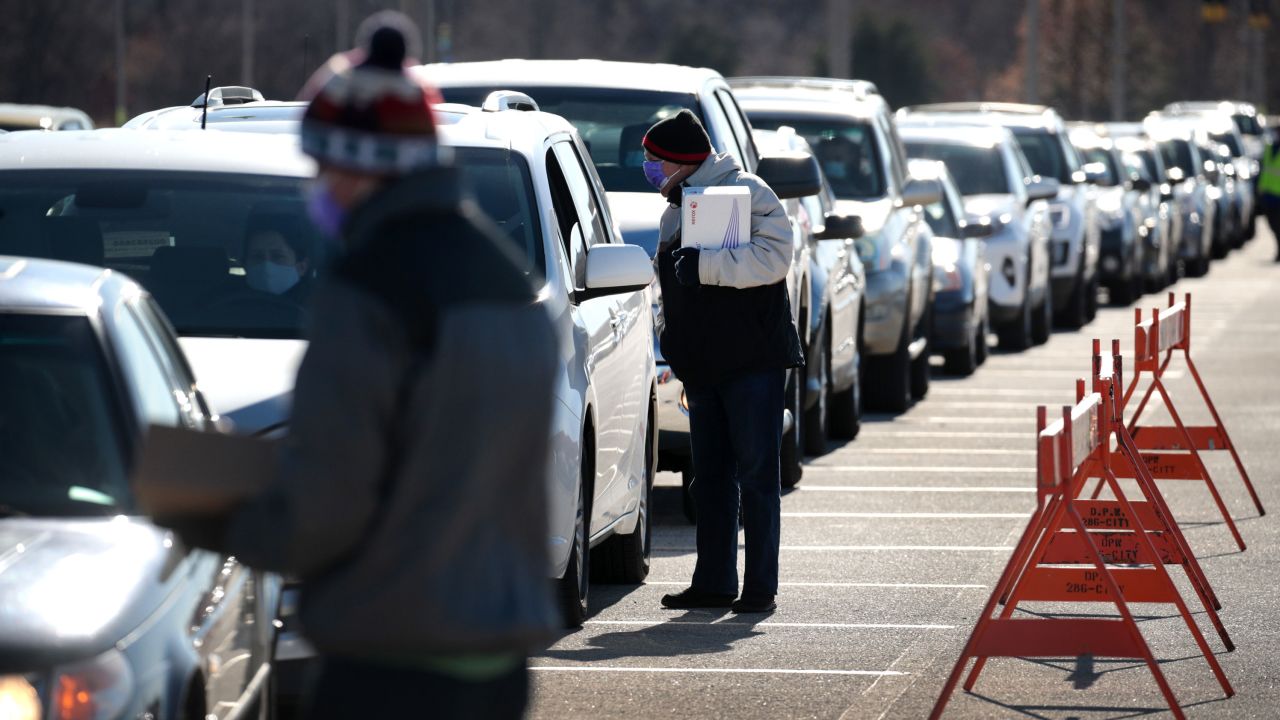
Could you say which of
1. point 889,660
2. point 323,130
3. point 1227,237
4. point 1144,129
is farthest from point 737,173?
Answer: point 1227,237

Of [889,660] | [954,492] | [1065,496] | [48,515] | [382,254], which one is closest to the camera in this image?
[382,254]

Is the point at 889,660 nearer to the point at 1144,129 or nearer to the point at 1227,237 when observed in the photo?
the point at 1144,129

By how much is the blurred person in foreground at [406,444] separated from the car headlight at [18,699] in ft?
2.40

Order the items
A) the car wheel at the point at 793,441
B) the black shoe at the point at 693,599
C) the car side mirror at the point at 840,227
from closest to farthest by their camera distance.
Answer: the black shoe at the point at 693,599 → the car wheel at the point at 793,441 → the car side mirror at the point at 840,227

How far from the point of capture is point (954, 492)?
519 inches

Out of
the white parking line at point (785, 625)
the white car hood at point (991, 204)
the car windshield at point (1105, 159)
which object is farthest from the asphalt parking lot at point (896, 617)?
the car windshield at point (1105, 159)

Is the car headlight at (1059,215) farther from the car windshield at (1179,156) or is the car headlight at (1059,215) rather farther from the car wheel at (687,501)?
the car windshield at (1179,156)

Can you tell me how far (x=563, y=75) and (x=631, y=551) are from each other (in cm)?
302

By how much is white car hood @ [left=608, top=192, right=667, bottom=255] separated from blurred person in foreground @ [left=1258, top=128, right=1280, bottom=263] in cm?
2574

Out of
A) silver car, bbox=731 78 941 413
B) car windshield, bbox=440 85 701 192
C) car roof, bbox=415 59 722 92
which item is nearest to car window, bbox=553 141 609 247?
car roof, bbox=415 59 722 92

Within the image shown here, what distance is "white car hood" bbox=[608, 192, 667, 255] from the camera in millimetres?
11273

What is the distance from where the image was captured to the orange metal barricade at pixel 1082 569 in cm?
706

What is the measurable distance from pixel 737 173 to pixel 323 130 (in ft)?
18.9

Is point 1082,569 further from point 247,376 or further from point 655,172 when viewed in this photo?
point 247,376
